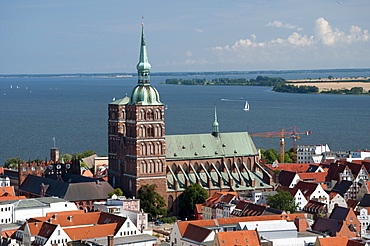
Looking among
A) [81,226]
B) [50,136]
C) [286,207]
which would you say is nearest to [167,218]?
[286,207]

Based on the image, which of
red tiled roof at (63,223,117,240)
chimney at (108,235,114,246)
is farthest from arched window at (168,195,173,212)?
chimney at (108,235,114,246)

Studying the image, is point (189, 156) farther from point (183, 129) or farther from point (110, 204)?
point (183, 129)

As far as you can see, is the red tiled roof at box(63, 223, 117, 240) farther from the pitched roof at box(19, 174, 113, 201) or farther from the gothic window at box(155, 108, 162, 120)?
the gothic window at box(155, 108, 162, 120)

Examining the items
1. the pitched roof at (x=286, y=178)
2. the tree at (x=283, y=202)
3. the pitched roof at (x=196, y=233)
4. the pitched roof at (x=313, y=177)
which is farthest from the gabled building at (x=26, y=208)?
the pitched roof at (x=313, y=177)

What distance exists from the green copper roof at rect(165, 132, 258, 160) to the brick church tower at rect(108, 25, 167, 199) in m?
2.63

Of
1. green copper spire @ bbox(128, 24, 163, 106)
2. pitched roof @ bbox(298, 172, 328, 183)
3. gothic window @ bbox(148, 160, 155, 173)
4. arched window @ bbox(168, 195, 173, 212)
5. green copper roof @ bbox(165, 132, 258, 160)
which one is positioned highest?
green copper spire @ bbox(128, 24, 163, 106)

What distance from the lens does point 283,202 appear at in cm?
7431

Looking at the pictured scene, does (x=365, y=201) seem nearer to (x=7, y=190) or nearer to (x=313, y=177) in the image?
(x=313, y=177)

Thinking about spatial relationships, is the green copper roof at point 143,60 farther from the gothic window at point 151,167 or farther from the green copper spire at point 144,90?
the gothic window at point 151,167

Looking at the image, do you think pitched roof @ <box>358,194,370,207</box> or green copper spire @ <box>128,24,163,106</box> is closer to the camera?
pitched roof @ <box>358,194,370,207</box>

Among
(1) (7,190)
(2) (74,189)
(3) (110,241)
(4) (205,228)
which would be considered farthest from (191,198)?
(3) (110,241)

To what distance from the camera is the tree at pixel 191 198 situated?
261 ft

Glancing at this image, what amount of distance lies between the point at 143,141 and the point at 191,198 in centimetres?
659

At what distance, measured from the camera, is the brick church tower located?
261 feet
